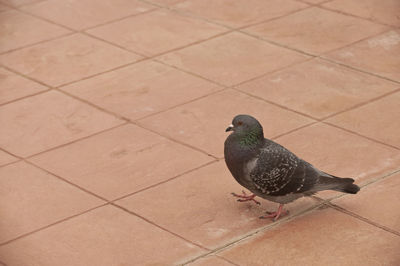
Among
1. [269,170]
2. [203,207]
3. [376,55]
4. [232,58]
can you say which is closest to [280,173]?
[269,170]

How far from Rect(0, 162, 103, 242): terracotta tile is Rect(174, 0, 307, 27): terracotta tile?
4.28 meters

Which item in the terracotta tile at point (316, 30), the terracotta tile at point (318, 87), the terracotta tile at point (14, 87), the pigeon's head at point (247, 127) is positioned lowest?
the terracotta tile at point (14, 87)

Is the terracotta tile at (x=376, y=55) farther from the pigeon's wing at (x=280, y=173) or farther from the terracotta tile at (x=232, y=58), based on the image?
the pigeon's wing at (x=280, y=173)

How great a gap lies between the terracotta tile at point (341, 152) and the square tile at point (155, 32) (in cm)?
271

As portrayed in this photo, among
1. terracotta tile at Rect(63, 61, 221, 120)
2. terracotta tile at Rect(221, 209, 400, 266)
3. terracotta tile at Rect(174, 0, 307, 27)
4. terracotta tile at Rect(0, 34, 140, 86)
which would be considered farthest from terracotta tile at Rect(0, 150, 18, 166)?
terracotta tile at Rect(174, 0, 307, 27)

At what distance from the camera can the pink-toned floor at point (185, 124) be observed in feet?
23.9

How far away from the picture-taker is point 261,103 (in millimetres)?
9602

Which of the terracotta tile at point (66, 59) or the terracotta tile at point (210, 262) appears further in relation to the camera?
the terracotta tile at point (66, 59)

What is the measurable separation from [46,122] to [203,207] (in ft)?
7.69

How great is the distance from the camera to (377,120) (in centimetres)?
920

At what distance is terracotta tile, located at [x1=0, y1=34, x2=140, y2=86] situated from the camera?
409 inches

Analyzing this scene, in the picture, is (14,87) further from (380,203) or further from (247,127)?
(380,203)

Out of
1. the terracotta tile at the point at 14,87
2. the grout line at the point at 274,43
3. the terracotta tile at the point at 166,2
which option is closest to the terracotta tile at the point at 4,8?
the terracotta tile at the point at 166,2

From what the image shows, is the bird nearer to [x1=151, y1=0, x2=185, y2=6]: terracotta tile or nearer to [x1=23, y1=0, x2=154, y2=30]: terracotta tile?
[x1=23, y1=0, x2=154, y2=30]: terracotta tile
